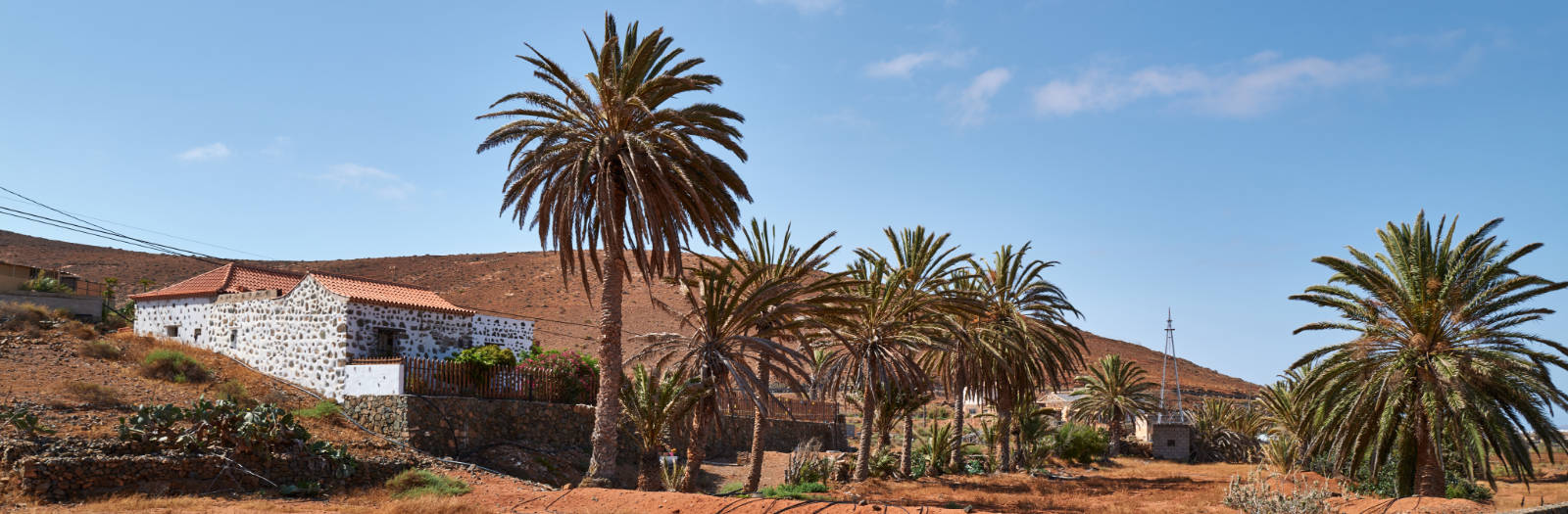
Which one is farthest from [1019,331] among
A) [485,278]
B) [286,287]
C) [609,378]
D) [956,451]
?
[485,278]

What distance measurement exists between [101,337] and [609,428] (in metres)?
19.3

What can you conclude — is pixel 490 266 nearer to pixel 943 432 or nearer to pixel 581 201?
pixel 943 432

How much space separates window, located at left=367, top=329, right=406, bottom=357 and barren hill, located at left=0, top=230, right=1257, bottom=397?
121ft

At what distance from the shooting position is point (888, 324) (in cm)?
2314

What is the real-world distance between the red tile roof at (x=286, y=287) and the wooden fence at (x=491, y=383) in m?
3.78

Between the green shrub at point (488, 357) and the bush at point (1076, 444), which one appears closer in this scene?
the green shrub at point (488, 357)

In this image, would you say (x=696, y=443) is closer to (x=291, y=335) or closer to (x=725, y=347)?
(x=725, y=347)

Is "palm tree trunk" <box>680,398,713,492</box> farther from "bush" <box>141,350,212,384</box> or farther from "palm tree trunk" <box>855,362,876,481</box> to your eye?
"bush" <box>141,350,212,384</box>

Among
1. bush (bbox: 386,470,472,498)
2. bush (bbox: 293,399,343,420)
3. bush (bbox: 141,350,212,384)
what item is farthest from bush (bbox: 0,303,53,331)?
bush (bbox: 386,470,472,498)

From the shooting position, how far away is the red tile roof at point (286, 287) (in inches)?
1128

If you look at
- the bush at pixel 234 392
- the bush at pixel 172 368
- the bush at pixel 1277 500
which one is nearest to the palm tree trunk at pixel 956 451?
the bush at pixel 1277 500

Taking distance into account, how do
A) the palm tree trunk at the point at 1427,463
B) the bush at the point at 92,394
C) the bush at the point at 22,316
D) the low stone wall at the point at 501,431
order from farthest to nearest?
the bush at the point at 22,316 < the low stone wall at the point at 501,431 < the bush at the point at 92,394 < the palm tree trunk at the point at 1427,463

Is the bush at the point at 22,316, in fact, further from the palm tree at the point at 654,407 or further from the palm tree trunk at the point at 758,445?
the palm tree trunk at the point at 758,445

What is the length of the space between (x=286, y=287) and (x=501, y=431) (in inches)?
467
